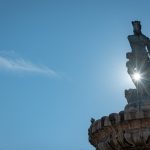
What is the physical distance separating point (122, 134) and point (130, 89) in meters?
1.98

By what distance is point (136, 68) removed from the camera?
1308 cm

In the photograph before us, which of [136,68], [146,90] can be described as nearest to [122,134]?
[146,90]

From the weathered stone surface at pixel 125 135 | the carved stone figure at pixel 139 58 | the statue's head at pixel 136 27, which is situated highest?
the statue's head at pixel 136 27

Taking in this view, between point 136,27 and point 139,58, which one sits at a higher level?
point 136,27

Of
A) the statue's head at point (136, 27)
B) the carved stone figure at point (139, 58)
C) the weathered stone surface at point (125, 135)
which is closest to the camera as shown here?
the weathered stone surface at point (125, 135)

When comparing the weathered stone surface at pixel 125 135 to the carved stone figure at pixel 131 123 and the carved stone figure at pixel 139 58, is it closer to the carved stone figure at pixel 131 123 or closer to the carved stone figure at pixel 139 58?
the carved stone figure at pixel 131 123

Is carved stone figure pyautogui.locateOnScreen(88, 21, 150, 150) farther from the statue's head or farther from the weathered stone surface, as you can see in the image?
the statue's head

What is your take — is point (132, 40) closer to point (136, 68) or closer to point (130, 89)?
point (136, 68)

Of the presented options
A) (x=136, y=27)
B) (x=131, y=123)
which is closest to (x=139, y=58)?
(x=136, y=27)

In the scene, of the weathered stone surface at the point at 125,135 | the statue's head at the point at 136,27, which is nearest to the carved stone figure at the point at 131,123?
the weathered stone surface at the point at 125,135

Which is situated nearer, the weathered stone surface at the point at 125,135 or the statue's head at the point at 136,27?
the weathered stone surface at the point at 125,135

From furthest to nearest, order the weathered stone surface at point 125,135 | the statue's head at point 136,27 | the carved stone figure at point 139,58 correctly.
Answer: the statue's head at point 136,27 < the carved stone figure at point 139,58 < the weathered stone surface at point 125,135

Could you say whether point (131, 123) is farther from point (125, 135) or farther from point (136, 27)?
point (136, 27)

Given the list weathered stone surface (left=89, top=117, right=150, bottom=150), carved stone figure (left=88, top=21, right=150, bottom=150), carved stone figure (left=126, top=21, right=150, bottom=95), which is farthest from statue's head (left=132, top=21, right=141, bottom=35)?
weathered stone surface (left=89, top=117, right=150, bottom=150)
